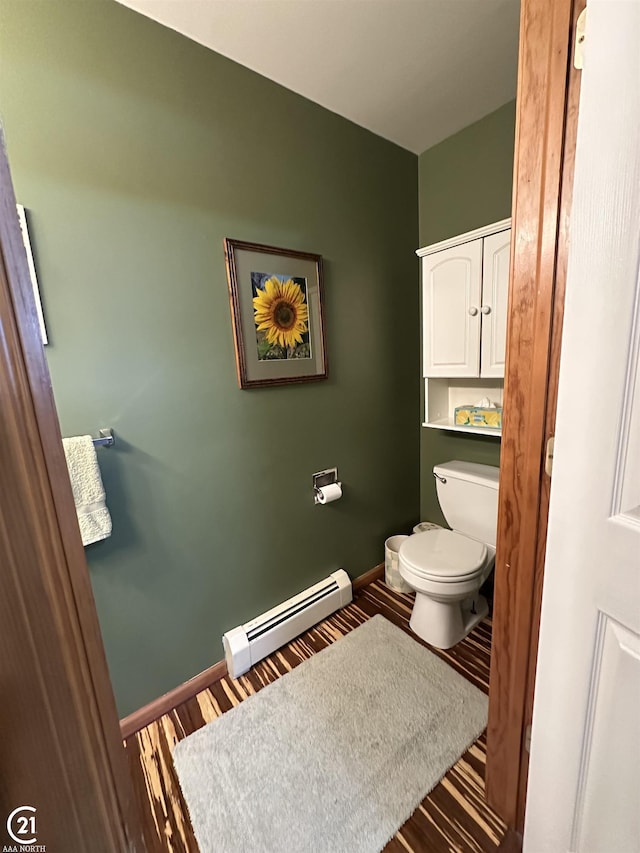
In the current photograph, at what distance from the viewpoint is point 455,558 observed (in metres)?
1.60

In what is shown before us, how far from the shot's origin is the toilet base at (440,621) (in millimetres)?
1620

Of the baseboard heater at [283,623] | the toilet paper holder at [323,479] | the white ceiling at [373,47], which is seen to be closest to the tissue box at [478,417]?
the toilet paper holder at [323,479]

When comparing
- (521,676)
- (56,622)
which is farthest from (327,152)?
(521,676)

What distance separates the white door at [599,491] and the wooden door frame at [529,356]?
0.18m

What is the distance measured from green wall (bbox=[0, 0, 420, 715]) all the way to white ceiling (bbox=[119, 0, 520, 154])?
0.25 feet

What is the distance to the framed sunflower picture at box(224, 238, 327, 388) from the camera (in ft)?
4.64

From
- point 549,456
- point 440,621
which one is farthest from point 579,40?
point 440,621

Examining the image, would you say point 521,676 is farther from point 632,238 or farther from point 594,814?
point 632,238

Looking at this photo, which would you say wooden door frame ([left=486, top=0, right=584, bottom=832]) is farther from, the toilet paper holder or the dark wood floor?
the toilet paper holder

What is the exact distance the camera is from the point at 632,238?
48 centimetres

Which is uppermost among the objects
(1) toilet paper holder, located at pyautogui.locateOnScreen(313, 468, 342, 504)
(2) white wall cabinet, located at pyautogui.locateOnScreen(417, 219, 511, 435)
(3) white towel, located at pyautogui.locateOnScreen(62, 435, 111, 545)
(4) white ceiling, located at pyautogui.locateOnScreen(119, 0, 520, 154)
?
(4) white ceiling, located at pyautogui.locateOnScreen(119, 0, 520, 154)

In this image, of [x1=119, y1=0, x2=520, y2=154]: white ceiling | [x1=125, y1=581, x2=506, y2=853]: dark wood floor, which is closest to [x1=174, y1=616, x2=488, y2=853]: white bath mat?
[x1=125, y1=581, x2=506, y2=853]: dark wood floor

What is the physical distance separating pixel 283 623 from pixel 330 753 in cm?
54

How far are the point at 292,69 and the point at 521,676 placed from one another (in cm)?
226
